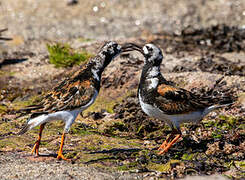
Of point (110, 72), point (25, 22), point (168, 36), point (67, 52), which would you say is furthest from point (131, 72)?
point (25, 22)

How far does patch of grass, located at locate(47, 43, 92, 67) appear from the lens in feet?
42.5

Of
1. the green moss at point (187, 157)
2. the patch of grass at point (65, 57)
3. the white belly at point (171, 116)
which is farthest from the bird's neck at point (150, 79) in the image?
the patch of grass at point (65, 57)

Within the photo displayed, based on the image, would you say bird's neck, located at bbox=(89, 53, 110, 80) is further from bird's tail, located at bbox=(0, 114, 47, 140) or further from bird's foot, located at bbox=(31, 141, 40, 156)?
bird's foot, located at bbox=(31, 141, 40, 156)

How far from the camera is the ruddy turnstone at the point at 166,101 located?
7684 mm

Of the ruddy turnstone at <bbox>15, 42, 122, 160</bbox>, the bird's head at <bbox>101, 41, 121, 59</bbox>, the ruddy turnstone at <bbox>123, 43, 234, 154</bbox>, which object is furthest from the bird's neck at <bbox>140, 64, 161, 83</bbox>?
the ruddy turnstone at <bbox>15, 42, 122, 160</bbox>

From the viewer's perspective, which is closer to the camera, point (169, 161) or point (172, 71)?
point (169, 161)

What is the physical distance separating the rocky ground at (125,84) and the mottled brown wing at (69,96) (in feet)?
2.78

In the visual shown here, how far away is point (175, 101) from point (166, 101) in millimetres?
204

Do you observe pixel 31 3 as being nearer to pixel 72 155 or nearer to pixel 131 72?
pixel 131 72

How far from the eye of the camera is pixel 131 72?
11.7 m

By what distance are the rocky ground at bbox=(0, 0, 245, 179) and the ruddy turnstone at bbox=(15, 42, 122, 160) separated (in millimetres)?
596

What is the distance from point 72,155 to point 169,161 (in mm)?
1604

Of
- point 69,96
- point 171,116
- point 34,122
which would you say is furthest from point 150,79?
point 34,122

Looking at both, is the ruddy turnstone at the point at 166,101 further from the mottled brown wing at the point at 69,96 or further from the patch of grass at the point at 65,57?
the patch of grass at the point at 65,57
